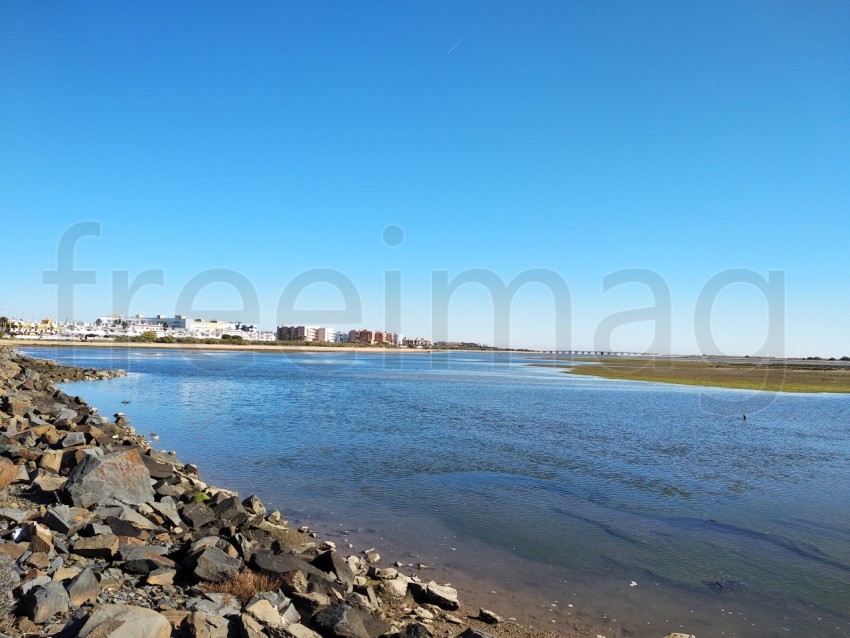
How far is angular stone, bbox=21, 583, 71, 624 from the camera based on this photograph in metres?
5.20

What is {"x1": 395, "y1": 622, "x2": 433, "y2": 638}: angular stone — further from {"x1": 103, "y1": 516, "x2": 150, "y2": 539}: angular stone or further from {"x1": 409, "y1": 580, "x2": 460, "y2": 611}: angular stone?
{"x1": 103, "y1": 516, "x2": 150, "y2": 539}: angular stone

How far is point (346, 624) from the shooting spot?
6.07m

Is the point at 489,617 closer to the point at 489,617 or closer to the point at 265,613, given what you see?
the point at 489,617

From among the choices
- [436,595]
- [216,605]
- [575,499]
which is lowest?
[575,499]

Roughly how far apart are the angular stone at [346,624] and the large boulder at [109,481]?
534 centimetres

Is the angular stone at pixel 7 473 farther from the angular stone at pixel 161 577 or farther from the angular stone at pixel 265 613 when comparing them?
the angular stone at pixel 265 613

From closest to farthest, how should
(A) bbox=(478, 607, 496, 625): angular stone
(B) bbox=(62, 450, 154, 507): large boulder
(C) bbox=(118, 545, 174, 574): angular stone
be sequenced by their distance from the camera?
1. (C) bbox=(118, 545, 174, 574): angular stone
2. (A) bbox=(478, 607, 496, 625): angular stone
3. (B) bbox=(62, 450, 154, 507): large boulder

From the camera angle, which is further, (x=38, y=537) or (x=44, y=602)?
(x=38, y=537)

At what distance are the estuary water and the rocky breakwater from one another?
4.43 feet

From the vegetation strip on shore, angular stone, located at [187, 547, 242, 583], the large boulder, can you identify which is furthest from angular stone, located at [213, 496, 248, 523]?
the vegetation strip on shore

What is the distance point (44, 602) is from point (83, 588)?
2.03 feet

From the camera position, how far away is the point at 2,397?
59.9 feet

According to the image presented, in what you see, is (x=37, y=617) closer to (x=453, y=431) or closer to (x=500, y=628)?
(x=500, y=628)

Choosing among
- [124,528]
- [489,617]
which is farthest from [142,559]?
[489,617]
